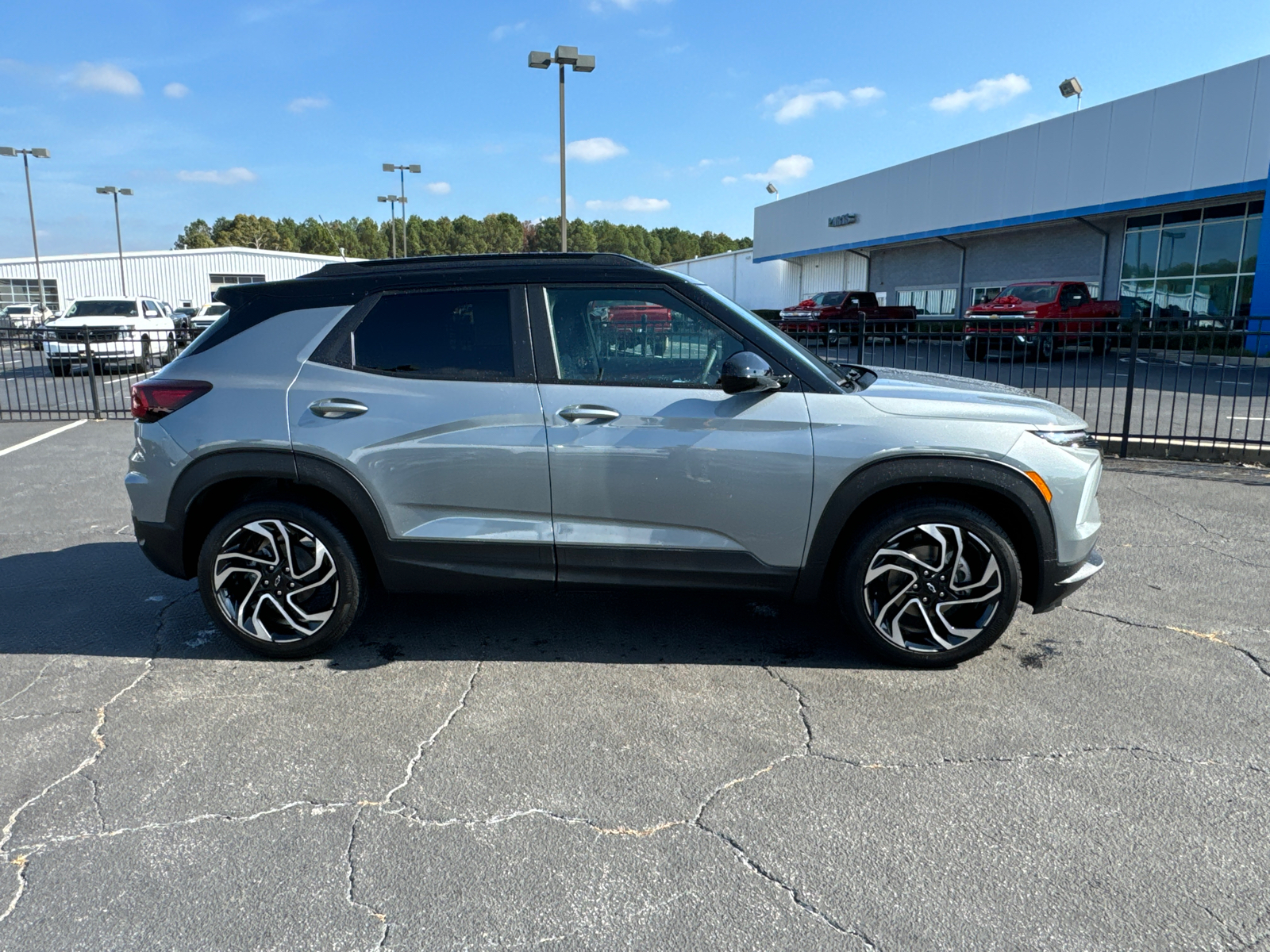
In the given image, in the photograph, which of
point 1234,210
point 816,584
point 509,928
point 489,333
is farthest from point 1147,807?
point 1234,210

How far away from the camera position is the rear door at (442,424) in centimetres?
373

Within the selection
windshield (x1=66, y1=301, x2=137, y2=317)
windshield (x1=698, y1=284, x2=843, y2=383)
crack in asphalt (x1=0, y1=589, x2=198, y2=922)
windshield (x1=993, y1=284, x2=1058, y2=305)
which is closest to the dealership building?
windshield (x1=993, y1=284, x2=1058, y2=305)

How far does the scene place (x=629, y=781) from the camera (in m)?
2.98

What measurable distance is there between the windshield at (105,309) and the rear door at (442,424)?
72.1ft

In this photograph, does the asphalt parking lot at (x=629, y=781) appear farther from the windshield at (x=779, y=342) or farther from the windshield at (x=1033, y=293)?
the windshield at (x=1033, y=293)

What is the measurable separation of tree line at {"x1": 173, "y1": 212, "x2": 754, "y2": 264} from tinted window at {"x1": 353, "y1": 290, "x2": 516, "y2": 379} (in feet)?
357

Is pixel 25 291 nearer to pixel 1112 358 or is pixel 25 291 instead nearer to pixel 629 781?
pixel 1112 358

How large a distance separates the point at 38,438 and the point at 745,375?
1076 centimetres

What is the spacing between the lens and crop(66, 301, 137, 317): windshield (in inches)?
877

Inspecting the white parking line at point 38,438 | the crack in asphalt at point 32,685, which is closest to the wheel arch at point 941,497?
the crack in asphalt at point 32,685

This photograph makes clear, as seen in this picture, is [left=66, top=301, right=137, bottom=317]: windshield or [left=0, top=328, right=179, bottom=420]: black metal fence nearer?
[left=0, top=328, right=179, bottom=420]: black metal fence

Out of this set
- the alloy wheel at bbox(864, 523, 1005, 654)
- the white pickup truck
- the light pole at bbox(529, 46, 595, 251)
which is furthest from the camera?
the light pole at bbox(529, 46, 595, 251)

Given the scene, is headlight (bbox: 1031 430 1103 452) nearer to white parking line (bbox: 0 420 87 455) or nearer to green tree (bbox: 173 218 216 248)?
white parking line (bbox: 0 420 87 455)

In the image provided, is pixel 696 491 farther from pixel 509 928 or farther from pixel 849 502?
pixel 509 928
